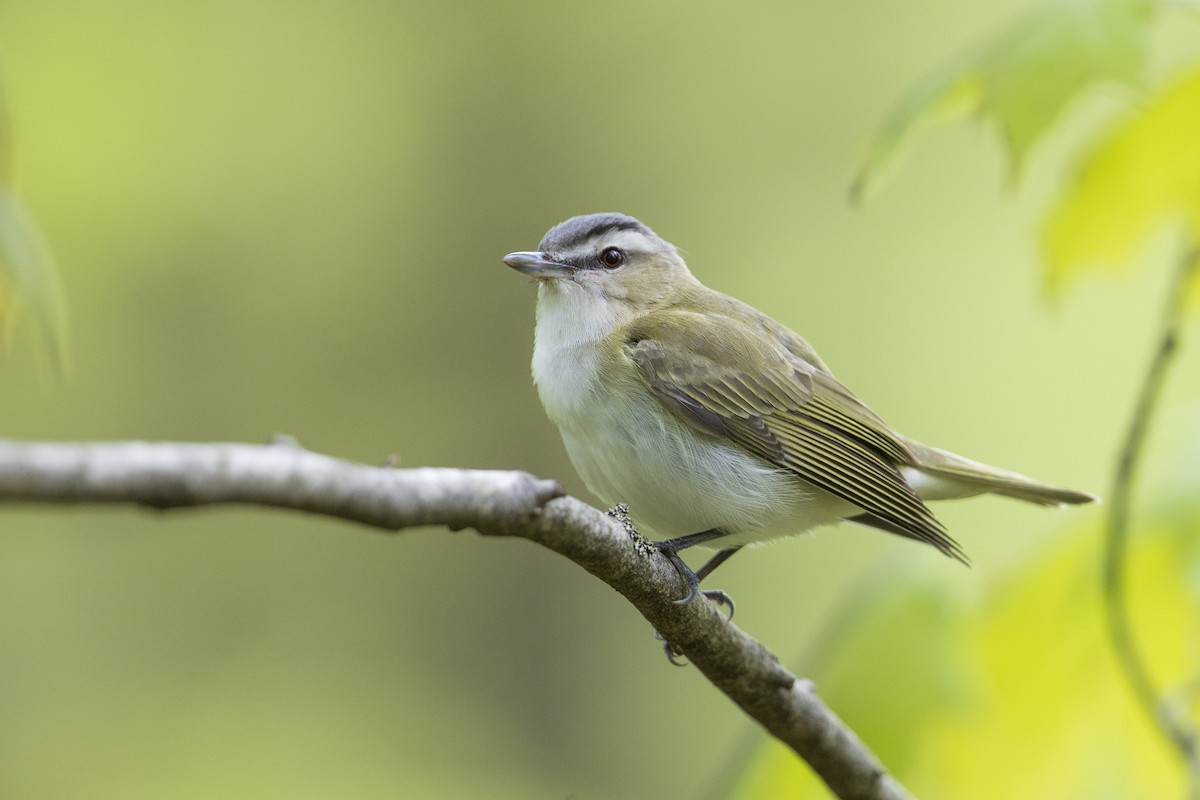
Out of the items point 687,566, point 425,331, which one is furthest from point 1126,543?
point 425,331

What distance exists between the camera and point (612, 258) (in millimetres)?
4078

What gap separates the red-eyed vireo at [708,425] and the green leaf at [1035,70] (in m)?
1.17

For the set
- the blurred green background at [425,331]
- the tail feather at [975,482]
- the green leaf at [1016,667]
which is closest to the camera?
the green leaf at [1016,667]

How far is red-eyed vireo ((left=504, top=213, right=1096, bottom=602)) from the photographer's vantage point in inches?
132

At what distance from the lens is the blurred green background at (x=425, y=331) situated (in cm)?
789

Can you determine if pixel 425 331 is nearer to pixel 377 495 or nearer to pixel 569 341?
pixel 569 341

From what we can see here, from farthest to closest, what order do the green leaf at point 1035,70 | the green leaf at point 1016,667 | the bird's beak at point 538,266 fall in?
the bird's beak at point 538,266 → the green leaf at point 1016,667 → the green leaf at point 1035,70

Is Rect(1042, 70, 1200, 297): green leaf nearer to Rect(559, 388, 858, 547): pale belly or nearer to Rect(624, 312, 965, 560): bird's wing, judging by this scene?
Rect(624, 312, 965, 560): bird's wing

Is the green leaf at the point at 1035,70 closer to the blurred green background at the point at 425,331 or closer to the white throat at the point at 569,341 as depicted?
the white throat at the point at 569,341

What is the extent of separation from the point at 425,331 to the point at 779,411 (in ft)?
18.1

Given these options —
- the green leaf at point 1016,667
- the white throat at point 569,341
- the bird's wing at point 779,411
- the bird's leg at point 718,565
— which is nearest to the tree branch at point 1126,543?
the green leaf at point 1016,667

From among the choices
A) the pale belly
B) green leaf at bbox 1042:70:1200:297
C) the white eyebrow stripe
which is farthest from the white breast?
green leaf at bbox 1042:70:1200:297

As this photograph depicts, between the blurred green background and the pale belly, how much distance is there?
13.8 feet

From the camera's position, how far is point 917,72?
1034 cm
